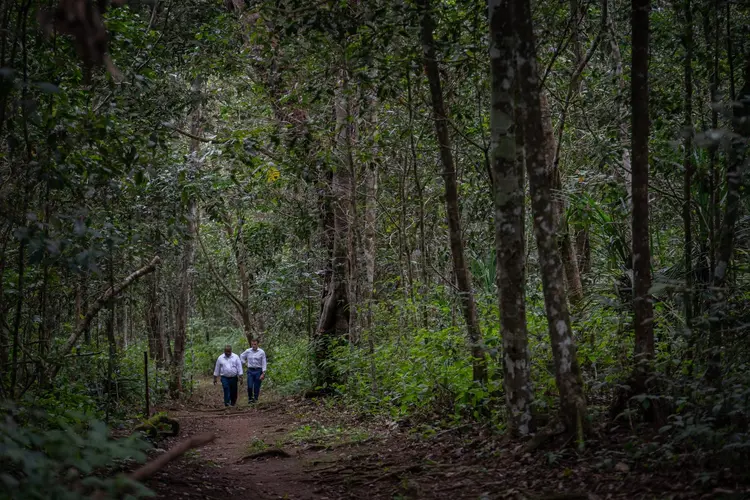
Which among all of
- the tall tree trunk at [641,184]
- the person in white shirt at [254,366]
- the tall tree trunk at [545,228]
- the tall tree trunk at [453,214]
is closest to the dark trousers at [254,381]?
the person in white shirt at [254,366]

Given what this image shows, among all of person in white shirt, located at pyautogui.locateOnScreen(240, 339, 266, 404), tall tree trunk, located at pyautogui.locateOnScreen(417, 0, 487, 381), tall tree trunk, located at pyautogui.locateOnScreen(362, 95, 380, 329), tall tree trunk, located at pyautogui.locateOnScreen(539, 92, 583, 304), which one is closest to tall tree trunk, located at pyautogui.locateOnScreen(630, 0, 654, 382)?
tall tree trunk, located at pyautogui.locateOnScreen(417, 0, 487, 381)

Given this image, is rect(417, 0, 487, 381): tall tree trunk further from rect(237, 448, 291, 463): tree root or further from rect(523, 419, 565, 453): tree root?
rect(237, 448, 291, 463): tree root

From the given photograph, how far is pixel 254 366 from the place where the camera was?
Answer: 1702 centimetres

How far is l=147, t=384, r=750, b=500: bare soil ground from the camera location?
198 inches

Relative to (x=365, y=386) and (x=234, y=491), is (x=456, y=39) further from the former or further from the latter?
(x=365, y=386)

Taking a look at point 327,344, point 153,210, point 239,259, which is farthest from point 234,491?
point 239,259

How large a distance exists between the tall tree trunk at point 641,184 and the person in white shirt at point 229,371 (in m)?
12.0

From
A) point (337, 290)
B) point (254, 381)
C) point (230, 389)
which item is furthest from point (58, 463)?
point (230, 389)

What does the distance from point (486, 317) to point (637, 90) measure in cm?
456

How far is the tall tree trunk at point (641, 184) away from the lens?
6.08 metres

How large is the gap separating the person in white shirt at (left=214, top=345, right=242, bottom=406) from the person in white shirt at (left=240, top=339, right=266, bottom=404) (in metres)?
0.31

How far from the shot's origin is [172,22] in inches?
446

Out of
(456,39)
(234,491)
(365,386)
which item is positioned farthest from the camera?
(365,386)

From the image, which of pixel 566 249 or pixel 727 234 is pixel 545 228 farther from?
pixel 566 249
